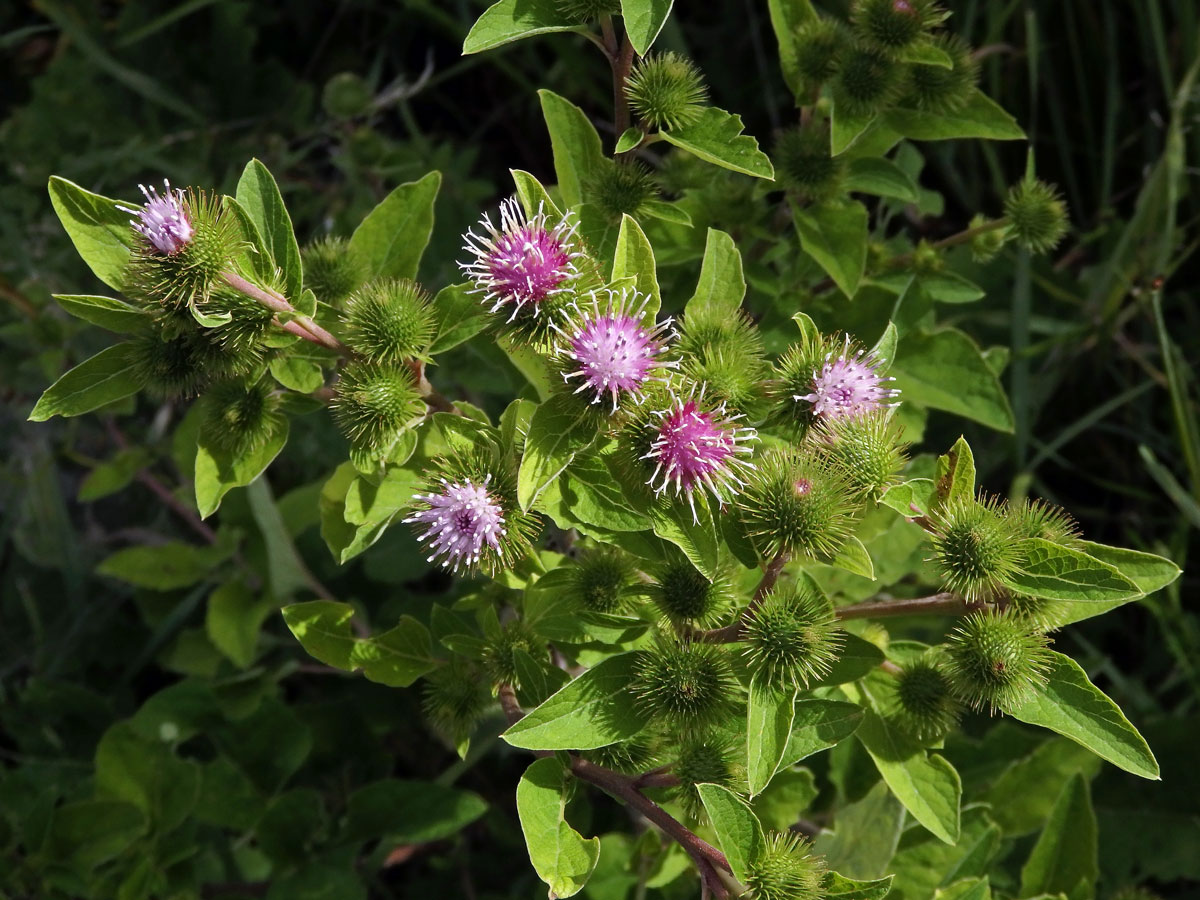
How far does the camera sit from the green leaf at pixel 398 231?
90.9 inches

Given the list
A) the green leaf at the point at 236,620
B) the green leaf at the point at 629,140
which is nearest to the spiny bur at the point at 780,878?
the green leaf at the point at 629,140

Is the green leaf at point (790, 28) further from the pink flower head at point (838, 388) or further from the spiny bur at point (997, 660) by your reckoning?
the spiny bur at point (997, 660)


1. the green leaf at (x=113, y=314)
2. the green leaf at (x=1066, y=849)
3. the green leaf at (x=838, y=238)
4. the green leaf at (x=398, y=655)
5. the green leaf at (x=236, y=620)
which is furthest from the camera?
the green leaf at (x=236, y=620)

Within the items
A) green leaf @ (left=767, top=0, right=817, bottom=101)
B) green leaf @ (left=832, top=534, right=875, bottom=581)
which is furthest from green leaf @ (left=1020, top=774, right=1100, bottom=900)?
green leaf @ (left=767, top=0, right=817, bottom=101)

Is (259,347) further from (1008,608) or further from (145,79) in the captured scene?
(145,79)

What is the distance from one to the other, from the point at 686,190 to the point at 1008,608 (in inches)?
44.9

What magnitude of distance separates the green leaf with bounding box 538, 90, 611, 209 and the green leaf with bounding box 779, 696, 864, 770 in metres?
1.07

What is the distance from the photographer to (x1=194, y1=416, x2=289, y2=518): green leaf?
2.05m

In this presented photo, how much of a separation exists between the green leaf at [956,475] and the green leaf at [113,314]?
139 centimetres

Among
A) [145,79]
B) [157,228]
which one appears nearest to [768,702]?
[157,228]

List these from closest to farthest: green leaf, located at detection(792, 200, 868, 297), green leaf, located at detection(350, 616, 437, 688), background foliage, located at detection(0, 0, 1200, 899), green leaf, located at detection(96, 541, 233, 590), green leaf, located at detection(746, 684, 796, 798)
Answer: green leaf, located at detection(746, 684, 796, 798) < green leaf, located at detection(350, 616, 437, 688) < green leaf, located at detection(792, 200, 868, 297) < background foliage, located at detection(0, 0, 1200, 899) < green leaf, located at detection(96, 541, 233, 590)

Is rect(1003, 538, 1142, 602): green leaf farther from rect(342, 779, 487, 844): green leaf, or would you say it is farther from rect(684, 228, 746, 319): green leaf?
rect(342, 779, 487, 844): green leaf

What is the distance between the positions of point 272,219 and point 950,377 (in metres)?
1.54

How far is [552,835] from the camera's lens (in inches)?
76.5
